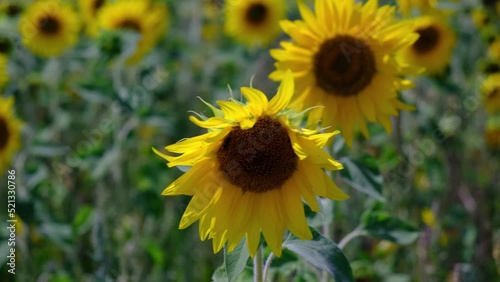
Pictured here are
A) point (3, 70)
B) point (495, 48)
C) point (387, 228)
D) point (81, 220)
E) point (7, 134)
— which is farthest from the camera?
point (495, 48)

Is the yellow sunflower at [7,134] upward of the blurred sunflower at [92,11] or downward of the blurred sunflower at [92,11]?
downward

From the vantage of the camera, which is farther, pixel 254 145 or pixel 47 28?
pixel 47 28

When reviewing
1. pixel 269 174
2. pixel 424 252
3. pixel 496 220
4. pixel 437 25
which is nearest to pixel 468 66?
pixel 437 25

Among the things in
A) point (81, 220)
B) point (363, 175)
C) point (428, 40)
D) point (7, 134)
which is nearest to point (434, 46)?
point (428, 40)

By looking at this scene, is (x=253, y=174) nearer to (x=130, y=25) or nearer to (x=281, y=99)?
(x=281, y=99)

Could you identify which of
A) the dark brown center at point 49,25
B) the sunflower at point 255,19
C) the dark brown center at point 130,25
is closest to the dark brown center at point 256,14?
the sunflower at point 255,19

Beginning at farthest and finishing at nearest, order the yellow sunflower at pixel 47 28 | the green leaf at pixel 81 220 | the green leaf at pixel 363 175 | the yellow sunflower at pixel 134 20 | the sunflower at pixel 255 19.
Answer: the sunflower at pixel 255 19
the yellow sunflower at pixel 47 28
the yellow sunflower at pixel 134 20
the green leaf at pixel 81 220
the green leaf at pixel 363 175

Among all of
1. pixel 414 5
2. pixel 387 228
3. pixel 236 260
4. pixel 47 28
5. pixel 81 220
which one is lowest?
pixel 81 220

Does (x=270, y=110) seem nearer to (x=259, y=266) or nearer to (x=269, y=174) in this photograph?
(x=269, y=174)

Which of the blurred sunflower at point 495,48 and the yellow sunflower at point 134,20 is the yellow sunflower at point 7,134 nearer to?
the yellow sunflower at point 134,20
